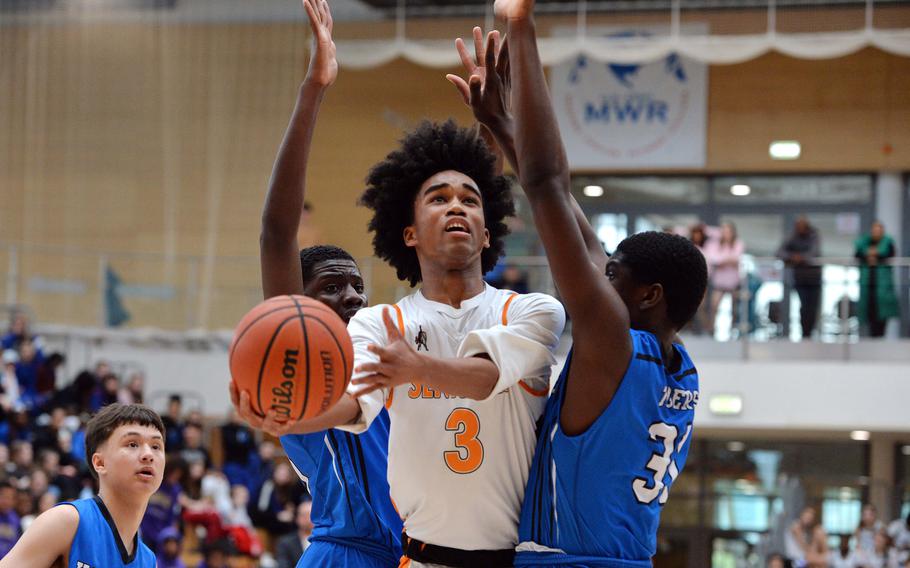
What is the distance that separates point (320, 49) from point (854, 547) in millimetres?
11687

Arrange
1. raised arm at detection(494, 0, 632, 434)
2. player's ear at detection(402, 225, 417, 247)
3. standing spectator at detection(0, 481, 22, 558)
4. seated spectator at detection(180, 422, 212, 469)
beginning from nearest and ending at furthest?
raised arm at detection(494, 0, 632, 434)
player's ear at detection(402, 225, 417, 247)
standing spectator at detection(0, 481, 22, 558)
seated spectator at detection(180, 422, 212, 469)

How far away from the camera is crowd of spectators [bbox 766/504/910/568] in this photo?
14141 millimetres

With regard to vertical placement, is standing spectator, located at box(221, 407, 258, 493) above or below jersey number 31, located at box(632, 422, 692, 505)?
below

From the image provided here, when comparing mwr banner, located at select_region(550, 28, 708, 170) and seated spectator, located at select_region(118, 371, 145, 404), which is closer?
seated spectator, located at select_region(118, 371, 145, 404)

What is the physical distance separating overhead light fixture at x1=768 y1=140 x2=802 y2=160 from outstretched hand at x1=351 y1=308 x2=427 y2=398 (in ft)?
56.4

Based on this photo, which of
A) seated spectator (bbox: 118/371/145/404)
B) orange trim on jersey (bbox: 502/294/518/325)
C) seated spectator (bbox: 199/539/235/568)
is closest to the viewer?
orange trim on jersey (bbox: 502/294/518/325)

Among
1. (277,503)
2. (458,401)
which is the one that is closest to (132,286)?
(277,503)

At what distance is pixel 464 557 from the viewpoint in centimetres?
390

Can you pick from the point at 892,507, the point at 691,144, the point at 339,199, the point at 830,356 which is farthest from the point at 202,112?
the point at 892,507

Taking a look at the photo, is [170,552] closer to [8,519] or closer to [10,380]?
[8,519]

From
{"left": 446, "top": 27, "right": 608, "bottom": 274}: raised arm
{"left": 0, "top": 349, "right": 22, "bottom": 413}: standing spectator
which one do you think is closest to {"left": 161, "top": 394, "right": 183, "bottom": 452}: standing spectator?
{"left": 0, "top": 349, "right": 22, "bottom": 413}: standing spectator

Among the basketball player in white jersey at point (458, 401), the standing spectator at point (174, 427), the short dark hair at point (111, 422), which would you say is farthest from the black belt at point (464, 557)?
the standing spectator at point (174, 427)

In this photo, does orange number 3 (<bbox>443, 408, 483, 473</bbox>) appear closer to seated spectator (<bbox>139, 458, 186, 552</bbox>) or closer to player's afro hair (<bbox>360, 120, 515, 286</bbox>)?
player's afro hair (<bbox>360, 120, 515, 286</bbox>)

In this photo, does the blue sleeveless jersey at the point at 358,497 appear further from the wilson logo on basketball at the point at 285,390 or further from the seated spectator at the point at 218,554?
the seated spectator at the point at 218,554
